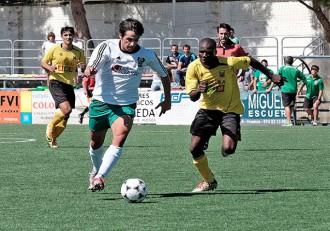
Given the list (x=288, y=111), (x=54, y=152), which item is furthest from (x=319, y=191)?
(x=288, y=111)

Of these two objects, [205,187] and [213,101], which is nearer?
[205,187]

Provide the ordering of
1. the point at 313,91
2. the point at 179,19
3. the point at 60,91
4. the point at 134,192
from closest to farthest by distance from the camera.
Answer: the point at 134,192 < the point at 60,91 < the point at 313,91 < the point at 179,19

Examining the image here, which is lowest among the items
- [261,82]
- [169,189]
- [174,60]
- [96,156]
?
[169,189]

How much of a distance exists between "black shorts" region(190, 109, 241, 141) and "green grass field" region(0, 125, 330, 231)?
24.9 inches

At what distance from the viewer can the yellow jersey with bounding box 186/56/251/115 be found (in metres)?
11.9

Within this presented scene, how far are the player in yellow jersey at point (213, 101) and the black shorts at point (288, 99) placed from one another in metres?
17.2

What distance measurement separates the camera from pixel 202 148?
1177 cm

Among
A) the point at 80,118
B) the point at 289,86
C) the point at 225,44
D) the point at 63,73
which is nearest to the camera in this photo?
the point at 225,44

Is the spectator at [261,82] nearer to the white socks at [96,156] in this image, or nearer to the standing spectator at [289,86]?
the standing spectator at [289,86]

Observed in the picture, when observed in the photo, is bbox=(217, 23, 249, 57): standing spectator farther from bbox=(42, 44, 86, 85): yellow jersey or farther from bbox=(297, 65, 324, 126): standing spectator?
bbox=(297, 65, 324, 126): standing spectator

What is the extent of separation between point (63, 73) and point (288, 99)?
1169 cm

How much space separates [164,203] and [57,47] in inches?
363

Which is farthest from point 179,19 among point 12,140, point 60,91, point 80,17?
point 60,91

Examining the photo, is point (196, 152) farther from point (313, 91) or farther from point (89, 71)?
point (313, 91)
